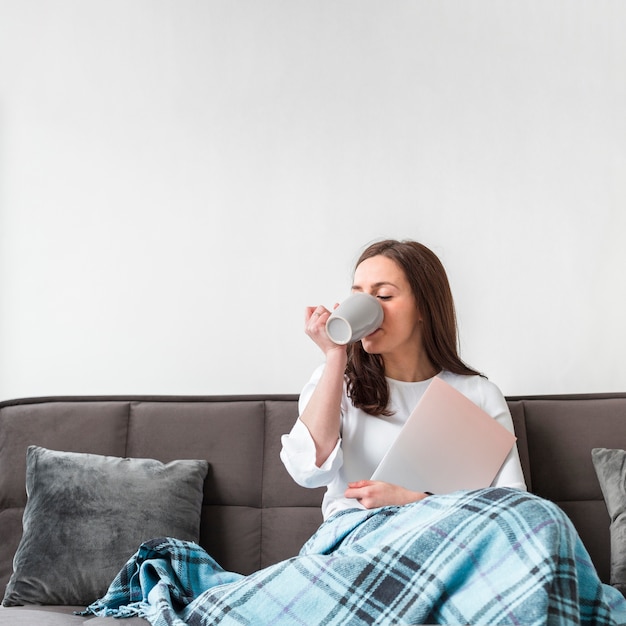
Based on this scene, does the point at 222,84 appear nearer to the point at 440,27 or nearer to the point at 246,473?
the point at 440,27

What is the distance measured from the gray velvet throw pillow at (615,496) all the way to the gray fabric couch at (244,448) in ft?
0.22

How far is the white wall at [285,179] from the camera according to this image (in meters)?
2.29

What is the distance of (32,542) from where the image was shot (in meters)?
1.72

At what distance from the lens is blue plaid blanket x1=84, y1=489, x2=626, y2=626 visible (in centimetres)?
104

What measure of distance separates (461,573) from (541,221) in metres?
1.43

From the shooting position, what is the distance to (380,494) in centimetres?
151

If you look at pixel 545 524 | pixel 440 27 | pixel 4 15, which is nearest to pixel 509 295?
pixel 440 27

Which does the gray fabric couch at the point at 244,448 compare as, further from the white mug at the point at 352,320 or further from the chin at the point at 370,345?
the white mug at the point at 352,320

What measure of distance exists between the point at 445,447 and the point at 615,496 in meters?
0.46

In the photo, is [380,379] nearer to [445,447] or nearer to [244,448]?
[445,447]

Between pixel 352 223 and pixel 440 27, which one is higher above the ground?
pixel 440 27

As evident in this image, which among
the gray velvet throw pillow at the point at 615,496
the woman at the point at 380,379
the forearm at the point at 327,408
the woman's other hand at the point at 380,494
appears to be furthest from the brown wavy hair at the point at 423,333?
the gray velvet throw pillow at the point at 615,496

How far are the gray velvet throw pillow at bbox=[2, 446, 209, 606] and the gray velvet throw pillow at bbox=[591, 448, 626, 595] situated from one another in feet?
3.11

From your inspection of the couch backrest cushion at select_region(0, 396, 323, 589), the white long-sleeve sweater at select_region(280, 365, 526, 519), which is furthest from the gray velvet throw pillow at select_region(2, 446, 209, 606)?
the white long-sleeve sweater at select_region(280, 365, 526, 519)
